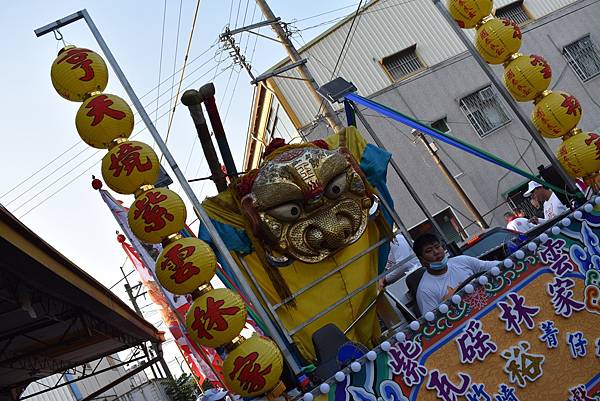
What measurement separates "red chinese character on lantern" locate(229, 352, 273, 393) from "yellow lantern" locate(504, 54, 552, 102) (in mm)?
3469

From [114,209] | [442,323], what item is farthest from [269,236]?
[114,209]

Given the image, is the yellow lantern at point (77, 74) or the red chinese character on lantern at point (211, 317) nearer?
the red chinese character on lantern at point (211, 317)

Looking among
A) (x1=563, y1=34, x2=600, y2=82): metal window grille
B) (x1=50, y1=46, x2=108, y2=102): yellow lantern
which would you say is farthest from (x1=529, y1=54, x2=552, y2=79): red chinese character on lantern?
(x1=563, y1=34, x2=600, y2=82): metal window grille

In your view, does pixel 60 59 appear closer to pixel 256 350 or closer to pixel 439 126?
pixel 256 350

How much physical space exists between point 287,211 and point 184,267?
1402 mm

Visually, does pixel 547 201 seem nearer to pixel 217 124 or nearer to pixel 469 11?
pixel 469 11

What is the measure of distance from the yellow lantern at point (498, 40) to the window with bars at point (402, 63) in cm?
1517

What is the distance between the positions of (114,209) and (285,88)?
35.0 ft

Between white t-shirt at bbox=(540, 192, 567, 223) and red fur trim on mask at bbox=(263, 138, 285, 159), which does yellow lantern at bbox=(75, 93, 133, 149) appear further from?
white t-shirt at bbox=(540, 192, 567, 223)

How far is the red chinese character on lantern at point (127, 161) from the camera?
5.52 m

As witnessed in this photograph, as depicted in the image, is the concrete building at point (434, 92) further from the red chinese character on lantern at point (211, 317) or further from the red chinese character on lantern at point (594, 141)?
the red chinese character on lantern at point (211, 317)

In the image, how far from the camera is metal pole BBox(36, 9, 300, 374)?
5.57m

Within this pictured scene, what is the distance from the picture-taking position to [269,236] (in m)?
6.46

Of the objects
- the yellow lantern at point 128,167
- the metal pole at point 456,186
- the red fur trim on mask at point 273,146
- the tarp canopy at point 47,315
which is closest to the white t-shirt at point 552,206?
the red fur trim on mask at point 273,146
